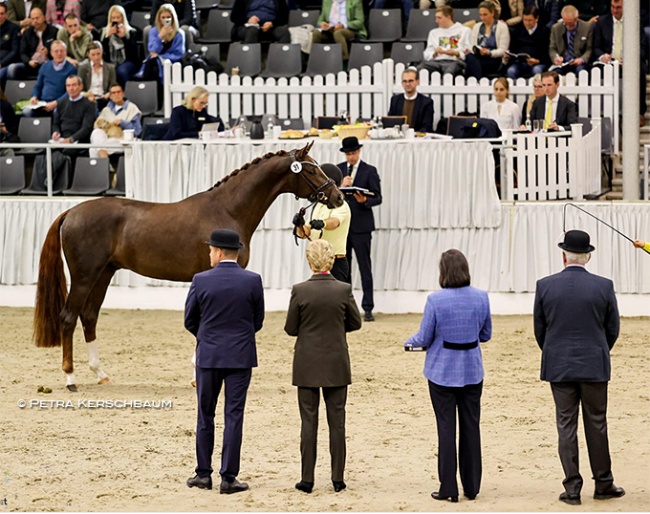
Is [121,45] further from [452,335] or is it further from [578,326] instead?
[578,326]

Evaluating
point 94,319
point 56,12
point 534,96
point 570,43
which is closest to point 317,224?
point 94,319

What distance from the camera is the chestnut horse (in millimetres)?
11906

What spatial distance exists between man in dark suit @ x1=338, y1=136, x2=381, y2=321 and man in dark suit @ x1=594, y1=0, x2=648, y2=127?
15.2ft

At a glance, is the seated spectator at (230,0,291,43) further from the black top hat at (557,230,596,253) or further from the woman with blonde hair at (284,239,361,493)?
the black top hat at (557,230,596,253)

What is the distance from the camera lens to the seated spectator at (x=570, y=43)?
714 inches

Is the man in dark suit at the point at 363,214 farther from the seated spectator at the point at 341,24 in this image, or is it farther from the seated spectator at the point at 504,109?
the seated spectator at the point at 341,24

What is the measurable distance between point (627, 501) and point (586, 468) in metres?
0.93

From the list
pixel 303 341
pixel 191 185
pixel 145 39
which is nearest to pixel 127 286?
pixel 191 185

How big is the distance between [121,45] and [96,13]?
5.10ft

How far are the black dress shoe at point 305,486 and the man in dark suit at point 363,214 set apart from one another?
→ 21.7 feet

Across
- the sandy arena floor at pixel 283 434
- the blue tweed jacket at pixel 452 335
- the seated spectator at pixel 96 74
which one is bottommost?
the sandy arena floor at pixel 283 434

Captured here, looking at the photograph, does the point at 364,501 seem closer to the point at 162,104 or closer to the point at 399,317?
the point at 399,317

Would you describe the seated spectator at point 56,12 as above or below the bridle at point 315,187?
above

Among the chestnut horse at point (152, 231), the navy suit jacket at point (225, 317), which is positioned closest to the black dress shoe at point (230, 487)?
the navy suit jacket at point (225, 317)
